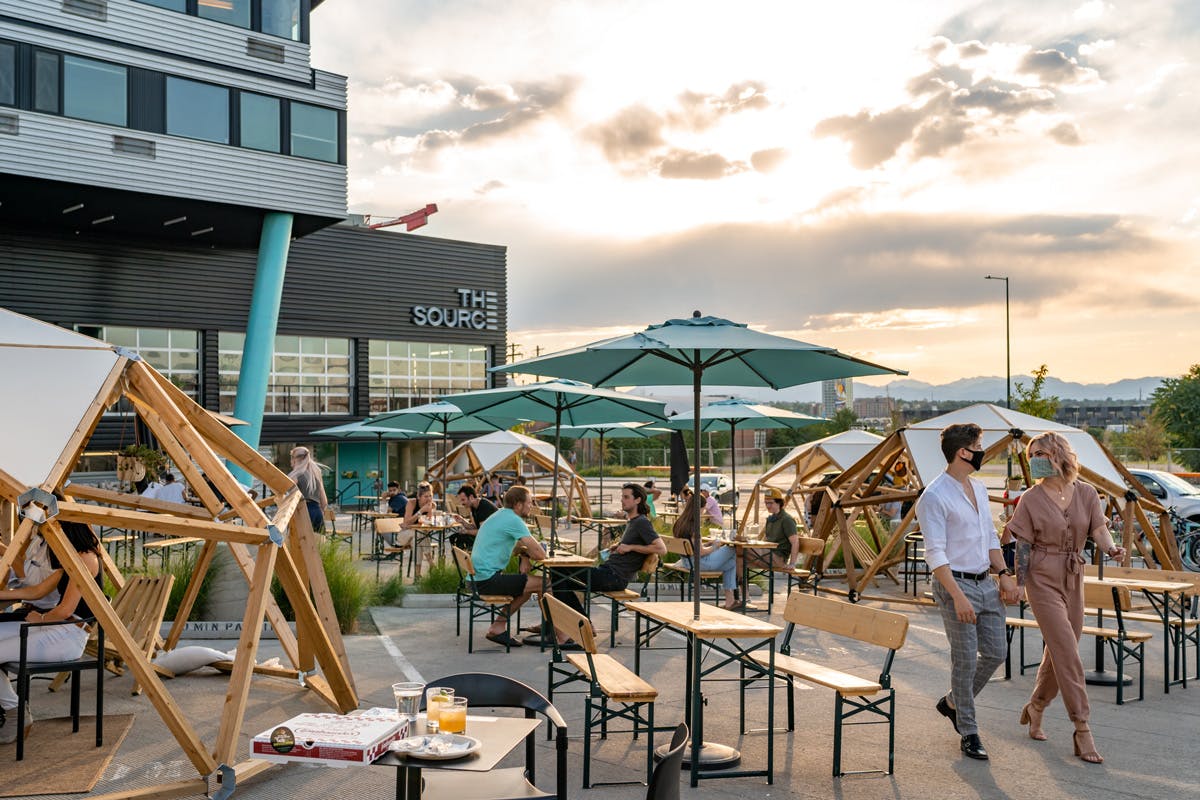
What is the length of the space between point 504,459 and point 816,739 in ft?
69.8

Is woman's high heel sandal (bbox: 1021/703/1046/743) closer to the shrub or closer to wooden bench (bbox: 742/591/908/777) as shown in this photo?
wooden bench (bbox: 742/591/908/777)

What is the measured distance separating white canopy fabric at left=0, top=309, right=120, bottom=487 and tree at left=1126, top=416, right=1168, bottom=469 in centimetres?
4691

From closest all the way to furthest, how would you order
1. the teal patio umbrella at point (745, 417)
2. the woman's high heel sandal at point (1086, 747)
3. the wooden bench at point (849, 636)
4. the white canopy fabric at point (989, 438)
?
the wooden bench at point (849, 636) → the woman's high heel sandal at point (1086, 747) → the white canopy fabric at point (989, 438) → the teal patio umbrella at point (745, 417)

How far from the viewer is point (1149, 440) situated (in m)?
48.4

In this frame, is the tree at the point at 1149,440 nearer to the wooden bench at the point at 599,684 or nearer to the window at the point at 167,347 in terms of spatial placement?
the window at the point at 167,347

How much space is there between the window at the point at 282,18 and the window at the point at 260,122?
1.83 m

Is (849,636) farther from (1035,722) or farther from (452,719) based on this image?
(452,719)

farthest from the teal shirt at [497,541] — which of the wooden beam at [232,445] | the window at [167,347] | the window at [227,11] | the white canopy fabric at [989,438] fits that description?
the window at [167,347]

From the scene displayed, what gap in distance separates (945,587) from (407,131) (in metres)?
13.4

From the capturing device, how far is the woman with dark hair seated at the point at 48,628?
7.00m

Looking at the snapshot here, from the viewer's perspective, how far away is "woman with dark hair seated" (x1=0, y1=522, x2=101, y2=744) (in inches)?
275

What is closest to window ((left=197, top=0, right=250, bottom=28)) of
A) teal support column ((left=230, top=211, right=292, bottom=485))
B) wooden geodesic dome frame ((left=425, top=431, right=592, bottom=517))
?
teal support column ((left=230, top=211, right=292, bottom=485))

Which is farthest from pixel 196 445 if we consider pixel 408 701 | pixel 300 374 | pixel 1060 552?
pixel 300 374

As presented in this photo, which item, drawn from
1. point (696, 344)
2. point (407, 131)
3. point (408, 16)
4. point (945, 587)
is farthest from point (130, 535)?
point (945, 587)
